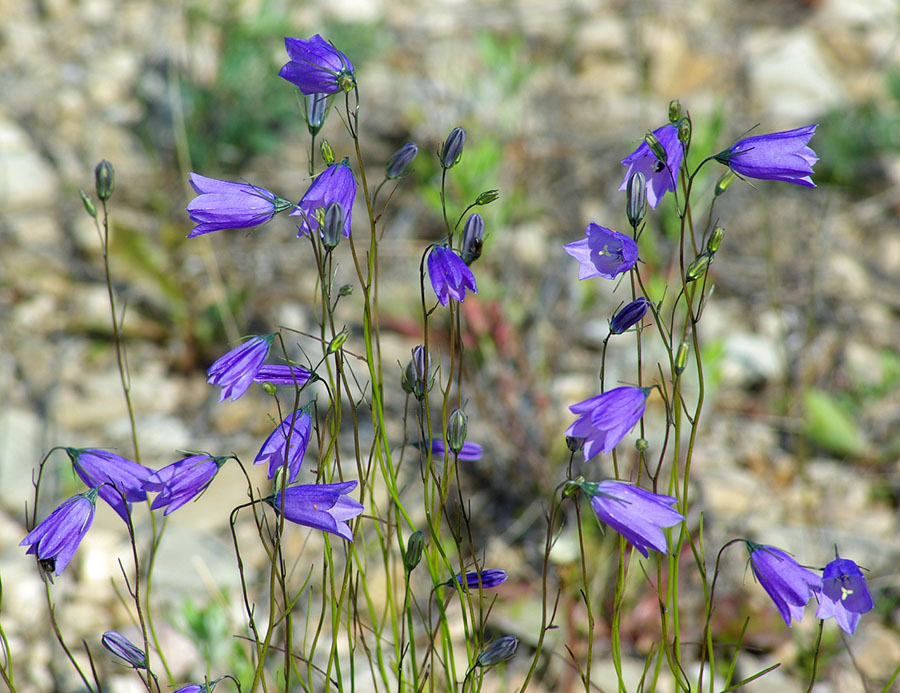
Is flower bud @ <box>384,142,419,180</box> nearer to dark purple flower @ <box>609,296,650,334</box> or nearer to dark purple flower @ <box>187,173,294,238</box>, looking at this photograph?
dark purple flower @ <box>187,173,294,238</box>

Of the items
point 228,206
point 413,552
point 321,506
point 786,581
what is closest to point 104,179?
point 228,206

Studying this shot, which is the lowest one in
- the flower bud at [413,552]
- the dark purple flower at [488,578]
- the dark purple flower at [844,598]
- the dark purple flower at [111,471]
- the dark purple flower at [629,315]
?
the dark purple flower at [488,578]

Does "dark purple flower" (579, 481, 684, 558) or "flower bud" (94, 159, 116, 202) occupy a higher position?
"flower bud" (94, 159, 116, 202)

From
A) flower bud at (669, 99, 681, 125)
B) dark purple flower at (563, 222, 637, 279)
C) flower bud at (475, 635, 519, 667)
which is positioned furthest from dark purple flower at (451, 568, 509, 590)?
flower bud at (669, 99, 681, 125)

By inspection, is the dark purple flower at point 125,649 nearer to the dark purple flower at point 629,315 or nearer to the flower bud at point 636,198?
the dark purple flower at point 629,315

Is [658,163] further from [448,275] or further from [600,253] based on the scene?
[448,275]

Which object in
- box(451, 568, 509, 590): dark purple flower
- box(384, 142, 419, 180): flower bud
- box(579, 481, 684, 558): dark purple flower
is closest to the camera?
box(579, 481, 684, 558): dark purple flower

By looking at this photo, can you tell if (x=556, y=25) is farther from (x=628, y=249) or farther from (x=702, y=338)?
(x=628, y=249)

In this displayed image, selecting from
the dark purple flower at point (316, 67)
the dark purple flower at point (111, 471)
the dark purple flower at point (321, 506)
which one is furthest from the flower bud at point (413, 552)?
the dark purple flower at point (316, 67)
